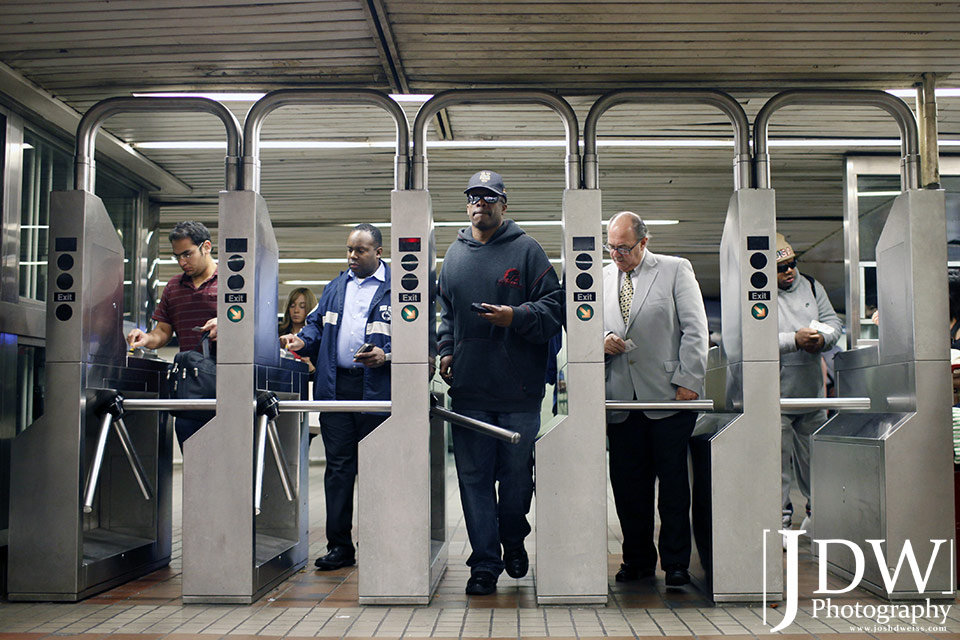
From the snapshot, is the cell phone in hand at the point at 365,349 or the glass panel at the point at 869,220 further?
the glass panel at the point at 869,220

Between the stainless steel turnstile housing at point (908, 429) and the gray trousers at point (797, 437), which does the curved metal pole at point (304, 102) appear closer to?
the stainless steel turnstile housing at point (908, 429)

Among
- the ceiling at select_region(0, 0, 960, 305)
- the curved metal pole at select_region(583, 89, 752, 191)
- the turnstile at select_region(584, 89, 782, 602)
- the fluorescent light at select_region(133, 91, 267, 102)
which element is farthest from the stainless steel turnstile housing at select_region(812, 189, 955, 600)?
the fluorescent light at select_region(133, 91, 267, 102)

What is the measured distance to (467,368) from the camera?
4535mm

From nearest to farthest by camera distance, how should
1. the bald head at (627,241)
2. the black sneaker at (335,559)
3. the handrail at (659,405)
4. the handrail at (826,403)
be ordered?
the handrail at (659,405) < the handrail at (826,403) < the bald head at (627,241) < the black sneaker at (335,559)

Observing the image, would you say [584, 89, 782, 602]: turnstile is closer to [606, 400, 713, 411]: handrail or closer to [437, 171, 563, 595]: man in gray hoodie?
[606, 400, 713, 411]: handrail

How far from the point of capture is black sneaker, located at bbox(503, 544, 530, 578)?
462 cm

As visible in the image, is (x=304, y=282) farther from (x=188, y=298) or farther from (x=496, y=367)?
(x=496, y=367)

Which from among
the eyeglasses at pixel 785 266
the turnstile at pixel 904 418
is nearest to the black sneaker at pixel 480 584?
the turnstile at pixel 904 418

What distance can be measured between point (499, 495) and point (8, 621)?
7.42 feet

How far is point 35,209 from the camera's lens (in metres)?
5.88

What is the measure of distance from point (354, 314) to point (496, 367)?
3.71 feet

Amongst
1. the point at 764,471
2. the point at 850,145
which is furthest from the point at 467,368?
the point at 850,145

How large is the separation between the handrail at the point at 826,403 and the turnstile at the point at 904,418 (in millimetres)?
114

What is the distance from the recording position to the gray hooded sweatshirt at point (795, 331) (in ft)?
19.3
